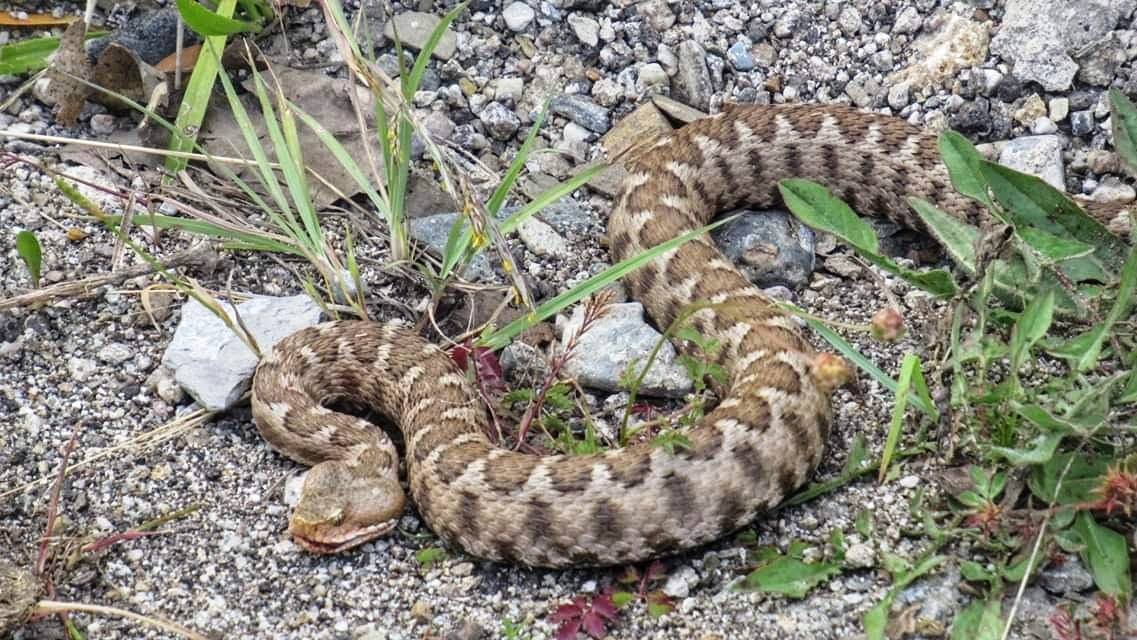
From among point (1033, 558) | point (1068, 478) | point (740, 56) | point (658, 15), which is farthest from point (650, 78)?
point (1033, 558)

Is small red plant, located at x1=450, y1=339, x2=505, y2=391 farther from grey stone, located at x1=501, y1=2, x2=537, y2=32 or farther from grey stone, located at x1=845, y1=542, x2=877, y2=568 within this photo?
grey stone, located at x1=501, y1=2, x2=537, y2=32

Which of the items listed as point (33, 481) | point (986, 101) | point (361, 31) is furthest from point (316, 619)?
point (986, 101)

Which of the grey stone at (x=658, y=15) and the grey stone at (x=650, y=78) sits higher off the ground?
the grey stone at (x=658, y=15)

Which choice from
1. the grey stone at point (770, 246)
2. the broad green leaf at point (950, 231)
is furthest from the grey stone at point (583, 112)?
the broad green leaf at point (950, 231)

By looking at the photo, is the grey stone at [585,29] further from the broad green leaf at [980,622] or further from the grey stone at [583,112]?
the broad green leaf at [980,622]

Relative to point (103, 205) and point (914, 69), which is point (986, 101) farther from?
point (103, 205)

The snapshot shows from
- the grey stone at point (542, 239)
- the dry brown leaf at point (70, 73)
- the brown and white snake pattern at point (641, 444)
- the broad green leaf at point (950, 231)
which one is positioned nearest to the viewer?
the brown and white snake pattern at point (641, 444)
